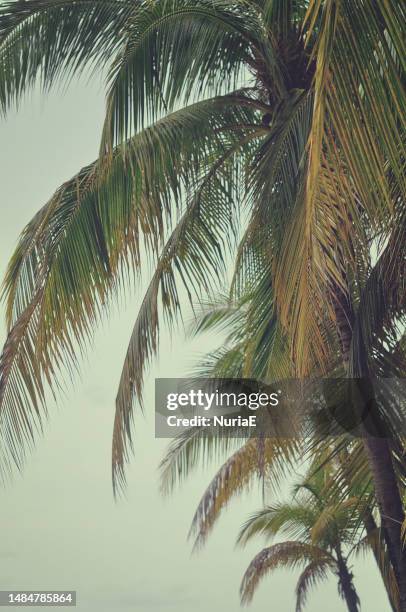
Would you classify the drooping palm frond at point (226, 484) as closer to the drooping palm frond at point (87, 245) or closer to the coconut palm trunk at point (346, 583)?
the coconut palm trunk at point (346, 583)

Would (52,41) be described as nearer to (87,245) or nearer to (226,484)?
(87,245)

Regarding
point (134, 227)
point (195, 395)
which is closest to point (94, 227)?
point (134, 227)

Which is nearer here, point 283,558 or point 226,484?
point 226,484

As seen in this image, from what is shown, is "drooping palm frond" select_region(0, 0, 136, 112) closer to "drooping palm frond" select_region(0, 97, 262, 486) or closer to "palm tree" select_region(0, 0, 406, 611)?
"palm tree" select_region(0, 0, 406, 611)

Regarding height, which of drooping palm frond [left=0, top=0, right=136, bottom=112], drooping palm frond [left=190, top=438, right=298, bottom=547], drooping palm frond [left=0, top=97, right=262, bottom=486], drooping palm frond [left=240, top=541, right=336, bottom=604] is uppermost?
drooping palm frond [left=0, top=0, right=136, bottom=112]

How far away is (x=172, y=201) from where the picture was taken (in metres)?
4.86

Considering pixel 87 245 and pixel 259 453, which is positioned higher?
pixel 87 245

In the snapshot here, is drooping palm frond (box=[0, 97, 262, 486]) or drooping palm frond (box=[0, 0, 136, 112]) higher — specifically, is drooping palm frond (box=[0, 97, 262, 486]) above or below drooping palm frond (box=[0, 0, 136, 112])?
below

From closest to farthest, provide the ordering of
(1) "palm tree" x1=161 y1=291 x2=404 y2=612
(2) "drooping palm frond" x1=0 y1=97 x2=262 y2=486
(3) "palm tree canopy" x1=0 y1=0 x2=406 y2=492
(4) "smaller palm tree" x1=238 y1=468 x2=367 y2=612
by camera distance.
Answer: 1. (3) "palm tree canopy" x1=0 y1=0 x2=406 y2=492
2. (2) "drooping palm frond" x1=0 y1=97 x2=262 y2=486
3. (1) "palm tree" x1=161 y1=291 x2=404 y2=612
4. (4) "smaller palm tree" x1=238 y1=468 x2=367 y2=612

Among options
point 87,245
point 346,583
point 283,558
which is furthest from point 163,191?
point 346,583

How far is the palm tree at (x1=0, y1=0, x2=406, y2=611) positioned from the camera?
4.36 m

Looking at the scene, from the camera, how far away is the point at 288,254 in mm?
3506

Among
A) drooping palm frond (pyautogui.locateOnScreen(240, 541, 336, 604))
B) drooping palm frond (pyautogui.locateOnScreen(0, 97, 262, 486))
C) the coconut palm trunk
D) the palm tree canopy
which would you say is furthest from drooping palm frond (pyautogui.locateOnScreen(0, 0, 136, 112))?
the coconut palm trunk

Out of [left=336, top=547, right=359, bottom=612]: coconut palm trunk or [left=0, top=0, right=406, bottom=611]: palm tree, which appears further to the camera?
[left=336, top=547, right=359, bottom=612]: coconut palm trunk
